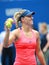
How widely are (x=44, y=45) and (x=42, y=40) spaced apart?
0.16 metres

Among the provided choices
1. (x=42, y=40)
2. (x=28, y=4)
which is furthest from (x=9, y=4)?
(x=42, y=40)

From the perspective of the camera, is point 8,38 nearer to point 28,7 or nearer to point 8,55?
point 8,55

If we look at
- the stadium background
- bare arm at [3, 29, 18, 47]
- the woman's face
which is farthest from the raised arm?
the stadium background

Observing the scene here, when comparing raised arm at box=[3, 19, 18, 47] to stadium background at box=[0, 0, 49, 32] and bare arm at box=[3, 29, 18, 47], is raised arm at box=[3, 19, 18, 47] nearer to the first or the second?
bare arm at box=[3, 29, 18, 47]

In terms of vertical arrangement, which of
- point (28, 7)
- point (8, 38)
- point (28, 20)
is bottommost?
point (8, 38)

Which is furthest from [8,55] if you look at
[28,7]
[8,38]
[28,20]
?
[28,7]

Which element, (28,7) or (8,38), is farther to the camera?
(28,7)

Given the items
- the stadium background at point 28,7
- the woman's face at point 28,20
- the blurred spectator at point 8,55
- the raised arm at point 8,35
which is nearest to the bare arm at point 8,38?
the raised arm at point 8,35

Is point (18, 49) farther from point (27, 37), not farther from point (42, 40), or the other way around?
point (42, 40)

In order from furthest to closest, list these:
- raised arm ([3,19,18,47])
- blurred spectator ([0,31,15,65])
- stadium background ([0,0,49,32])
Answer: stadium background ([0,0,49,32])
blurred spectator ([0,31,15,65])
raised arm ([3,19,18,47])

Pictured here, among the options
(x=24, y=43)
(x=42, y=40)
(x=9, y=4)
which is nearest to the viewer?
(x=24, y=43)

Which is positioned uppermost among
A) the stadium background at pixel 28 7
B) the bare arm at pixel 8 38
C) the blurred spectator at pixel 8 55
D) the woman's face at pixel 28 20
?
the stadium background at pixel 28 7

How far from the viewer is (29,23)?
5.66 meters

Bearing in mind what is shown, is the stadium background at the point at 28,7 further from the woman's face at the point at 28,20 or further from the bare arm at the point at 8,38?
the bare arm at the point at 8,38
